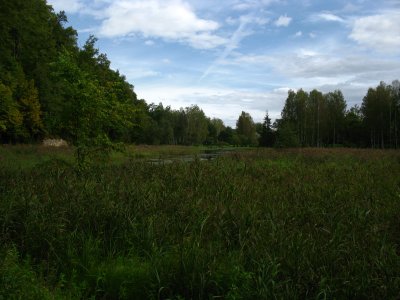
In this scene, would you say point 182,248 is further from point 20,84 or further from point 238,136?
point 238,136

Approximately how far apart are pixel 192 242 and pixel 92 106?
711 centimetres

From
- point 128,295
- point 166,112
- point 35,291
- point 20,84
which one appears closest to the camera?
point 35,291

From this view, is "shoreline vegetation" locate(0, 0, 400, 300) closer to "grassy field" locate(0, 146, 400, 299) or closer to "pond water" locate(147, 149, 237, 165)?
"grassy field" locate(0, 146, 400, 299)

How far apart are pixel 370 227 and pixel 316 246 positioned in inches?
60.1

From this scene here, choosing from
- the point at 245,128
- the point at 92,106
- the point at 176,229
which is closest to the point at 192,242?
the point at 176,229

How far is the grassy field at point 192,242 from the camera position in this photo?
15.5 feet

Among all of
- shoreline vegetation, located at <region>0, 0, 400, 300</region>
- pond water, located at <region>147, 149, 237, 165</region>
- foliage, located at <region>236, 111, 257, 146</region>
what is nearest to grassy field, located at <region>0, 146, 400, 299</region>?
shoreline vegetation, located at <region>0, 0, 400, 300</region>

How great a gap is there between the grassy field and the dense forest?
2840mm

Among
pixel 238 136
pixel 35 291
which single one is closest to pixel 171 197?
pixel 35 291

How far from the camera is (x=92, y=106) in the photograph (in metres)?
11.7

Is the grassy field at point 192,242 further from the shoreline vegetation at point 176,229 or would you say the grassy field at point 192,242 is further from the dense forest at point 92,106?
the dense forest at point 92,106

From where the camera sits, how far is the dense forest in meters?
11.9

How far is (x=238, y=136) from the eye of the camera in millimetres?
107125

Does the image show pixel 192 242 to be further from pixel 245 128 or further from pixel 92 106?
pixel 245 128
